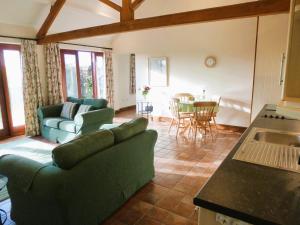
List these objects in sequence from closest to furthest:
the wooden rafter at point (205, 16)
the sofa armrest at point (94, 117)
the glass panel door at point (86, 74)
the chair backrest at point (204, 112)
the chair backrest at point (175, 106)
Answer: the wooden rafter at point (205, 16) < the sofa armrest at point (94, 117) < the chair backrest at point (204, 112) < the chair backrest at point (175, 106) < the glass panel door at point (86, 74)

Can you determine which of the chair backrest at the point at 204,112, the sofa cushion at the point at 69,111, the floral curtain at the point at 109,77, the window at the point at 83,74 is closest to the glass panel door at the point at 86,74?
the window at the point at 83,74

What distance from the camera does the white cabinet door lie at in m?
4.40

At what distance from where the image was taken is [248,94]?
5.07 m

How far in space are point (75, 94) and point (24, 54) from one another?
1891 mm

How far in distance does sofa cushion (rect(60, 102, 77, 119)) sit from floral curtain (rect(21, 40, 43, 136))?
756 millimetres

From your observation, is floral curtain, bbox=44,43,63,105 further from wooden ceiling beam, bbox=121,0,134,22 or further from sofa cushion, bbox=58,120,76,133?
wooden ceiling beam, bbox=121,0,134,22

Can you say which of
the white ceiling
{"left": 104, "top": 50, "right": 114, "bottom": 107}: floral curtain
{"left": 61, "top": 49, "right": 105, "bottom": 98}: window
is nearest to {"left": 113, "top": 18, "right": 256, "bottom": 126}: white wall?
the white ceiling

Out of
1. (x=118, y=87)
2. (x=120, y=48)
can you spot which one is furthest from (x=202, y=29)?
(x=118, y=87)

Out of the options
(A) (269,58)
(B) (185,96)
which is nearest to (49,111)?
(B) (185,96)

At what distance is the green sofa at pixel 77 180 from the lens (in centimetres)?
175

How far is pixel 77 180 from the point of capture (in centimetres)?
179

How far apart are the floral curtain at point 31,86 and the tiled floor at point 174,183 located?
290 centimetres

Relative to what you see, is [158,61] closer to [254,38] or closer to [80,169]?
[254,38]

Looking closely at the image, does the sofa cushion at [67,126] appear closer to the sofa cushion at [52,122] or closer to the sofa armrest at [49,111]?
the sofa cushion at [52,122]
